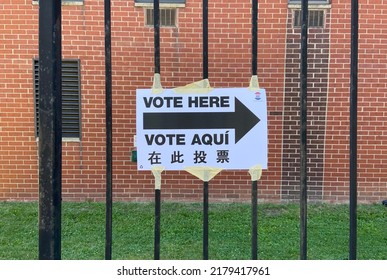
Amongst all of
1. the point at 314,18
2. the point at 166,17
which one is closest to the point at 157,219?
the point at 166,17

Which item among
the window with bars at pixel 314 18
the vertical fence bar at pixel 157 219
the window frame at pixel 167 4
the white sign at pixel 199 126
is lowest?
the vertical fence bar at pixel 157 219

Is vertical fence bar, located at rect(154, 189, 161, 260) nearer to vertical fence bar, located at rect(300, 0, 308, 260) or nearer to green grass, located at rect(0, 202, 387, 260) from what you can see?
vertical fence bar, located at rect(300, 0, 308, 260)

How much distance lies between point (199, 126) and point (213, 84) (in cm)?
471

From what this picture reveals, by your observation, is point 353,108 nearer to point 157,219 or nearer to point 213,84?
point 157,219

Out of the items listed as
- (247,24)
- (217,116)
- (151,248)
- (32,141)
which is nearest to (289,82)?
(247,24)

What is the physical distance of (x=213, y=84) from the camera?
6.59 metres

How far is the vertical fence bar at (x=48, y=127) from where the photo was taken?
191 cm

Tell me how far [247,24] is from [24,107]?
135 inches

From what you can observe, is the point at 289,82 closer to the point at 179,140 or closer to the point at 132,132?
the point at 132,132

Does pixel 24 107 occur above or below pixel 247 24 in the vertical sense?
below

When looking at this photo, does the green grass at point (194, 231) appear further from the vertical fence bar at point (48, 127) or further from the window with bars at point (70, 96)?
the vertical fence bar at point (48, 127)

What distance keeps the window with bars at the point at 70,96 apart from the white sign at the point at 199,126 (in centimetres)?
490

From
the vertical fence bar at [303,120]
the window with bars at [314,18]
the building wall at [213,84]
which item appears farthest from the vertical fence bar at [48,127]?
the window with bars at [314,18]

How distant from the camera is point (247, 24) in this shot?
248 inches
